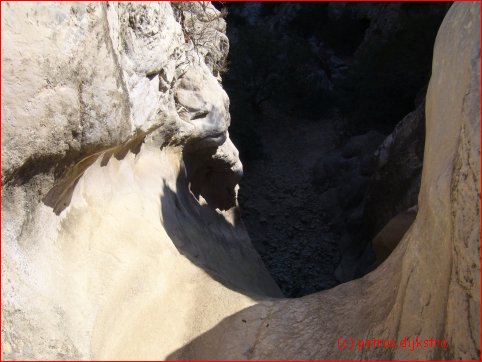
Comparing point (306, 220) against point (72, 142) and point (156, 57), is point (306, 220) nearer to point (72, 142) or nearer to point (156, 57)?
point (156, 57)

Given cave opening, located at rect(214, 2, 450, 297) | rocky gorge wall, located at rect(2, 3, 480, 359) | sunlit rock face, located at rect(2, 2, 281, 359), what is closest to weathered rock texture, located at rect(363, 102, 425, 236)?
cave opening, located at rect(214, 2, 450, 297)

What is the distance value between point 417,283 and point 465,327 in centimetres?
58

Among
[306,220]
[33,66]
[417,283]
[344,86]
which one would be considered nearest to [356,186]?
[306,220]

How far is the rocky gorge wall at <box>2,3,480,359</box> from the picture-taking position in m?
2.30

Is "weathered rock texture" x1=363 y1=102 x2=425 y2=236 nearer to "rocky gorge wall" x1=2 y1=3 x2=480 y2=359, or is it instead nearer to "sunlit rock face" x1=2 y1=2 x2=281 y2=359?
"sunlit rock face" x1=2 y1=2 x2=281 y2=359

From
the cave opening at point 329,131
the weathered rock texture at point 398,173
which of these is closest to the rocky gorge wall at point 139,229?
the weathered rock texture at point 398,173

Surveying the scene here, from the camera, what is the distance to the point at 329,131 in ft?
43.3

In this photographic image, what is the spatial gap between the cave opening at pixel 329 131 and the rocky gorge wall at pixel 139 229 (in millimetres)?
3415

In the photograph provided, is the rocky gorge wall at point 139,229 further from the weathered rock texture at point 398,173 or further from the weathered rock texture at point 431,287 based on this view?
the weathered rock texture at point 398,173

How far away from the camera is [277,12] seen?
16.8 meters

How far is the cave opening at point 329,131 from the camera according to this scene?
791cm

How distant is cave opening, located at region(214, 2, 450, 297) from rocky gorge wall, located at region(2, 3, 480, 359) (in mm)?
3415

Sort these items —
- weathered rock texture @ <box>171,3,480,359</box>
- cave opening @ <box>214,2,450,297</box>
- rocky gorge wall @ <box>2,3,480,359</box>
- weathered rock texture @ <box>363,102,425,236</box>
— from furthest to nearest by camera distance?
cave opening @ <box>214,2,450,297</box>, weathered rock texture @ <box>363,102,425,236</box>, rocky gorge wall @ <box>2,3,480,359</box>, weathered rock texture @ <box>171,3,480,359</box>

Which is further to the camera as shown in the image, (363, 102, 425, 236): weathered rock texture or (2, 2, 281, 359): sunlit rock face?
(363, 102, 425, 236): weathered rock texture
